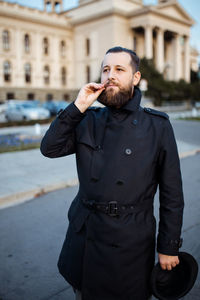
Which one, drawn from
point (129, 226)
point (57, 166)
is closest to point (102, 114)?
point (129, 226)

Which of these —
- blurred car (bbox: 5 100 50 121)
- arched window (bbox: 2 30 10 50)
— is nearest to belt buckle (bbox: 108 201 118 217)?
blurred car (bbox: 5 100 50 121)

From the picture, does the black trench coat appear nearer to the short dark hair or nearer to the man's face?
the man's face

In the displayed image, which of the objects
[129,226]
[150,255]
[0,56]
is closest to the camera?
[129,226]

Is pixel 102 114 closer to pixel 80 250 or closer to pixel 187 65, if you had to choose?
pixel 80 250

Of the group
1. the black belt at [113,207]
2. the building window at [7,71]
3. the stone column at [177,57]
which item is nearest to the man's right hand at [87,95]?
the black belt at [113,207]

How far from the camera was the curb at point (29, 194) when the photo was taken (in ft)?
20.1

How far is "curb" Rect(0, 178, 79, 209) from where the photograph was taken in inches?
242

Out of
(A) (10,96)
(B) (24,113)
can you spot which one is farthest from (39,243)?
(A) (10,96)

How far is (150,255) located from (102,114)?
0.98 metres

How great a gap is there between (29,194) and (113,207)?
191 inches

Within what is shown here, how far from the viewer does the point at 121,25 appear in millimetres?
51375

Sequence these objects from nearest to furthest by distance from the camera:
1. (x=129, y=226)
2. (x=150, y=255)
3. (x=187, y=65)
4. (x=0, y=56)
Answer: (x=129, y=226)
(x=150, y=255)
(x=0, y=56)
(x=187, y=65)

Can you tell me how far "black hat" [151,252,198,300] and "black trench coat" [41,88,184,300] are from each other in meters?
0.08

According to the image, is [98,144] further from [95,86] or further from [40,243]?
[40,243]
